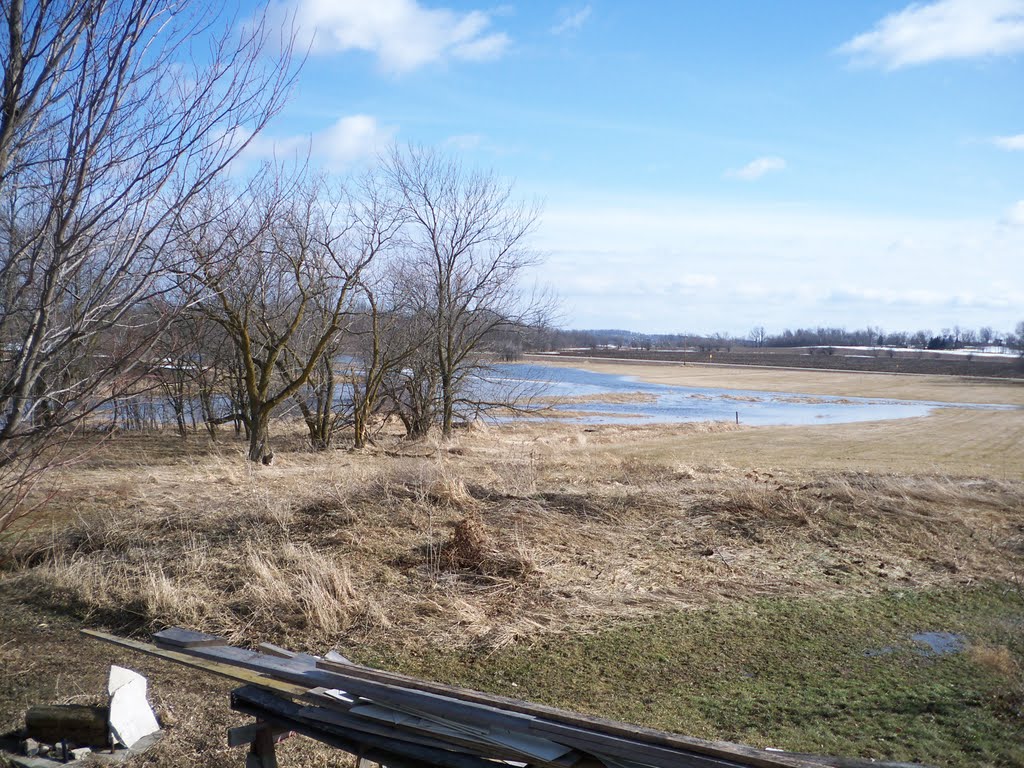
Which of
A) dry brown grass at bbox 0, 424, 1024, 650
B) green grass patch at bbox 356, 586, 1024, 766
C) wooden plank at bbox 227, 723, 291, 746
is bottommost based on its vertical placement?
green grass patch at bbox 356, 586, 1024, 766

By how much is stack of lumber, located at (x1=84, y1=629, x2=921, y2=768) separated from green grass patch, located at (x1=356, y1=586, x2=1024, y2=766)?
5.83 feet

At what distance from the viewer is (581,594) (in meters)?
8.05

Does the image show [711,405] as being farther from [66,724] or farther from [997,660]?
[66,724]

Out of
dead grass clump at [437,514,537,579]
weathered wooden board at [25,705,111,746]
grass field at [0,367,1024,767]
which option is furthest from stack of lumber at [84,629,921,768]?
dead grass clump at [437,514,537,579]

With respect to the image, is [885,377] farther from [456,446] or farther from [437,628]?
[437,628]

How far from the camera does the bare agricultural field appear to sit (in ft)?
209

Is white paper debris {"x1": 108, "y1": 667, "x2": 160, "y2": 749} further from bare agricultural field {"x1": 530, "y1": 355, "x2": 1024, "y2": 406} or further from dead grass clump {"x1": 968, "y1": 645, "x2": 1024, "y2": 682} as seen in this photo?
bare agricultural field {"x1": 530, "y1": 355, "x2": 1024, "y2": 406}

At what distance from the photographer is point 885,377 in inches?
3479

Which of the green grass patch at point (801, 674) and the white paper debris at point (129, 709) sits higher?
the white paper debris at point (129, 709)

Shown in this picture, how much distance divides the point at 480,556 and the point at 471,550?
0.40 feet

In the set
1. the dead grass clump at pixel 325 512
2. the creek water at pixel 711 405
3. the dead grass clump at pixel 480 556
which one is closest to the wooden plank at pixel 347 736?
the dead grass clump at pixel 480 556

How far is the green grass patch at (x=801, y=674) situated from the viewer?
512cm

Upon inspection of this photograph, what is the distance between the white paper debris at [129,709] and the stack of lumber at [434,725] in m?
0.43

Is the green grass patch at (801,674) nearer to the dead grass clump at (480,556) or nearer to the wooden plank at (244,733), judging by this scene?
the dead grass clump at (480,556)
